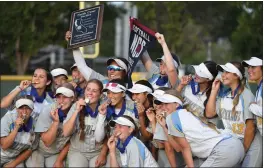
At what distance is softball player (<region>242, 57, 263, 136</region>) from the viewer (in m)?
7.26

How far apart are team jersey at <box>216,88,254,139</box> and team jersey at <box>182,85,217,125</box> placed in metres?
0.27

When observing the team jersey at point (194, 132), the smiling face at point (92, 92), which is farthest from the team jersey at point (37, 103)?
the team jersey at point (194, 132)

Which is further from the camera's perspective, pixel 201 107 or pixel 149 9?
pixel 149 9

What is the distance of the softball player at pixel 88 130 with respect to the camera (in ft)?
25.0

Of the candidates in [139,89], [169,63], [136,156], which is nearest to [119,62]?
[139,89]

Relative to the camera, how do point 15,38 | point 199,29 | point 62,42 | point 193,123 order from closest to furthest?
point 193,123 → point 15,38 → point 62,42 → point 199,29

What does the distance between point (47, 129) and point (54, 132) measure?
0.22 metres

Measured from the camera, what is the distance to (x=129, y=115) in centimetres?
777

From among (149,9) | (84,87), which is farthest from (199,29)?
(84,87)

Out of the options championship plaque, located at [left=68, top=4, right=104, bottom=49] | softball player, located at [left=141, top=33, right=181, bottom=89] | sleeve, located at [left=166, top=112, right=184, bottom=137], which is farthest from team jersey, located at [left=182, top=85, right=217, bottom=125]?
championship plaque, located at [left=68, top=4, right=104, bottom=49]

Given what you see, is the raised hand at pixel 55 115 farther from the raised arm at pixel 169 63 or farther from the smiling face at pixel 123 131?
the raised arm at pixel 169 63

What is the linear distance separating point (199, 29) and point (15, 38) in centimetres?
2057

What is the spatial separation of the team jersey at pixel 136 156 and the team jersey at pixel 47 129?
90 centimetres

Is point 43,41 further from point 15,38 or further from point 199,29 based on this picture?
point 199,29
